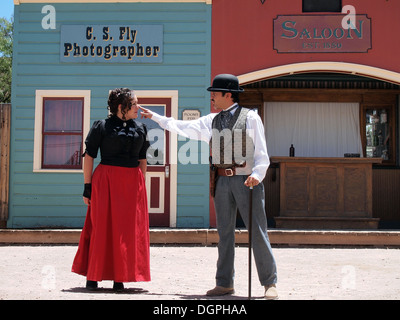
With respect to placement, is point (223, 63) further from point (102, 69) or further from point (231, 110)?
point (231, 110)

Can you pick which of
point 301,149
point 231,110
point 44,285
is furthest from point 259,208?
point 301,149

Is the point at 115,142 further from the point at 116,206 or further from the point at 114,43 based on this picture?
the point at 114,43

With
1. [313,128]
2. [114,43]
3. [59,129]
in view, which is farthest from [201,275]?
[313,128]

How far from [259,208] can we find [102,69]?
680 cm

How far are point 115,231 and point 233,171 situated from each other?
118cm

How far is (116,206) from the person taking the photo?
550 centimetres

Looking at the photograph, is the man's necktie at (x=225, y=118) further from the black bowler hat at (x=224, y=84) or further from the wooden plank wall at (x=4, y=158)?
the wooden plank wall at (x=4, y=158)

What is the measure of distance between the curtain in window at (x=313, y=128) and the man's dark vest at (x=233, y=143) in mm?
7622

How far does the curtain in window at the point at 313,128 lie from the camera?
1279cm

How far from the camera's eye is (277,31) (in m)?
11.2

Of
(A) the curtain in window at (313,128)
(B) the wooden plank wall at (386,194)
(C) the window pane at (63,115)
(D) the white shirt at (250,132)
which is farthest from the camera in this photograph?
(A) the curtain in window at (313,128)

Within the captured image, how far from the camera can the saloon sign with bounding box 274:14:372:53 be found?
11.1 metres

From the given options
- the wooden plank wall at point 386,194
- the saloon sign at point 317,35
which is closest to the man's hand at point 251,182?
the saloon sign at point 317,35

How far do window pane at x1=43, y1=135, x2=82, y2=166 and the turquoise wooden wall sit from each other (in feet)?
0.86
